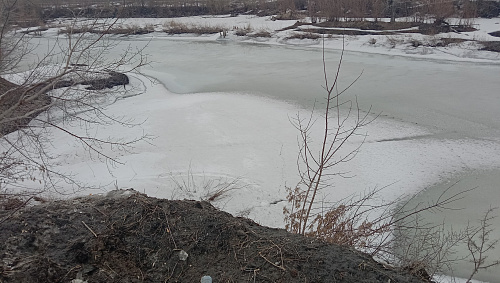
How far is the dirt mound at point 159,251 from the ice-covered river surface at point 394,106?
235cm

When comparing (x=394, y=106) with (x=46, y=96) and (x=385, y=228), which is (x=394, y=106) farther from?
(x=46, y=96)

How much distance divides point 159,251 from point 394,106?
8644 mm

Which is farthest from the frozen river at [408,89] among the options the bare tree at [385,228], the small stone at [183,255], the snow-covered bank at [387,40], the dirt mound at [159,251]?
the small stone at [183,255]

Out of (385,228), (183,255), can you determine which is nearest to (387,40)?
(385,228)

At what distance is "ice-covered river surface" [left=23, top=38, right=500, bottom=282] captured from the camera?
654 cm

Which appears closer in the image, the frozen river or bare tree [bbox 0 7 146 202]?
bare tree [bbox 0 7 146 202]

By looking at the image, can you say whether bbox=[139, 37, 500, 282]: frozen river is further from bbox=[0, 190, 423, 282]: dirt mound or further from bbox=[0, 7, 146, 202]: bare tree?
bbox=[0, 7, 146, 202]: bare tree

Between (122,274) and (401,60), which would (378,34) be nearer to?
(401,60)

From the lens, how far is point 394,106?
10227 mm

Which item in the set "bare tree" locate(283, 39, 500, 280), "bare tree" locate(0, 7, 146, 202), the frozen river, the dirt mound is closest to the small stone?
the dirt mound

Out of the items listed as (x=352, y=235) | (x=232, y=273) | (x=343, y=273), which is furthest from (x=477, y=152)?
(x=232, y=273)

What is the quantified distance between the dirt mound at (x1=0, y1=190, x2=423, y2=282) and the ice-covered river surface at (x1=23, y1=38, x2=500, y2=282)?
2354 millimetres

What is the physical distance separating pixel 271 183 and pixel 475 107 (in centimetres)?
649

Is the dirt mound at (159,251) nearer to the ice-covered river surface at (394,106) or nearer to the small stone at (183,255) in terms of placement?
the small stone at (183,255)
